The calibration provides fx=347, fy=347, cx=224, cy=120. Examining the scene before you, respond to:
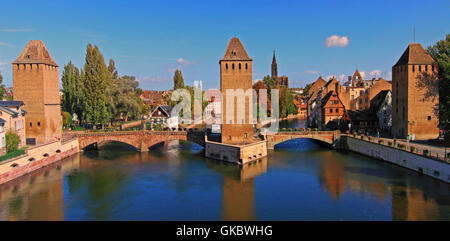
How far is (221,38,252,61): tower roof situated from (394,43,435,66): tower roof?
16.7m

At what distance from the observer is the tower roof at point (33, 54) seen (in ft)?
120

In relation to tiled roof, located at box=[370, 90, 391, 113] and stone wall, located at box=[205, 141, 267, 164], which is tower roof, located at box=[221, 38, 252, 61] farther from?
tiled roof, located at box=[370, 90, 391, 113]

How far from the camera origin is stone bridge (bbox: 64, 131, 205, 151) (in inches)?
1619

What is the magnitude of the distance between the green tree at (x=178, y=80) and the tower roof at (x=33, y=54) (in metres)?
33.7

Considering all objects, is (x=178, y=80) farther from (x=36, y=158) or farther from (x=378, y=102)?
(x=36, y=158)

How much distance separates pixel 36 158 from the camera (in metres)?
32.0

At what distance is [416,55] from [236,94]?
19.3m

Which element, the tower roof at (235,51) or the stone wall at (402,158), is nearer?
the stone wall at (402,158)

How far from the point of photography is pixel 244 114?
36.7m

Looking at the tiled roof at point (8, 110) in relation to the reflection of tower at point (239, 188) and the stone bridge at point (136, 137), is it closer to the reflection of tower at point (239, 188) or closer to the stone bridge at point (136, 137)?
the stone bridge at point (136, 137)

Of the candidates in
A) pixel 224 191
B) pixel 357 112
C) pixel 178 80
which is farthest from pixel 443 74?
pixel 178 80

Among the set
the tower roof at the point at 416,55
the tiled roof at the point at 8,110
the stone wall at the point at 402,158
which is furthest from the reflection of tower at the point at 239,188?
the tiled roof at the point at 8,110
